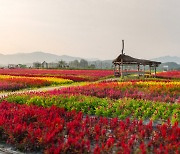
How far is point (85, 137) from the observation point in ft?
24.1

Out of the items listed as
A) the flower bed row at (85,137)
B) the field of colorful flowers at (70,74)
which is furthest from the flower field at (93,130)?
the field of colorful flowers at (70,74)

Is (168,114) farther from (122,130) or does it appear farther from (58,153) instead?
(58,153)

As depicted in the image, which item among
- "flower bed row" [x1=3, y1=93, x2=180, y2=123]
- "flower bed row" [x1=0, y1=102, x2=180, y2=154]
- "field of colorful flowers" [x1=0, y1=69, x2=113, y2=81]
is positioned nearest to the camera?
"flower bed row" [x1=0, y1=102, x2=180, y2=154]

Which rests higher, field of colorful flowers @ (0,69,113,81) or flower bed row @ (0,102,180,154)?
field of colorful flowers @ (0,69,113,81)

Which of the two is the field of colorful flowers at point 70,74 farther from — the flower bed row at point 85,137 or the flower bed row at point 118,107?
the flower bed row at point 85,137

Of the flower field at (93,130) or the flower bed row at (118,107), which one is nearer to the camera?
the flower field at (93,130)

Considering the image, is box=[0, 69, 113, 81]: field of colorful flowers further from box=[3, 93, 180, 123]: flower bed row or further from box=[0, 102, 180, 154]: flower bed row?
box=[0, 102, 180, 154]: flower bed row

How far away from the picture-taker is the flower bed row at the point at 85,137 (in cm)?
618

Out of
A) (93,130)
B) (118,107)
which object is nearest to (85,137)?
(93,130)

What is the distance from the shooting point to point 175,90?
16828 mm

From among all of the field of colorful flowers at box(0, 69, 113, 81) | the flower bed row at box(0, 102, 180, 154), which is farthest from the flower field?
the field of colorful flowers at box(0, 69, 113, 81)

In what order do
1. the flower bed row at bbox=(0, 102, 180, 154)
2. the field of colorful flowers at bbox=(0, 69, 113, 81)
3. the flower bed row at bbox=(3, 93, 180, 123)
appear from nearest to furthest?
the flower bed row at bbox=(0, 102, 180, 154), the flower bed row at bbox=(3, 93, 180, 123), the field of colorful flowers at bbox=(0, 69, 113, 81)

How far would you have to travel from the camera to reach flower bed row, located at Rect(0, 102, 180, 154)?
618cm

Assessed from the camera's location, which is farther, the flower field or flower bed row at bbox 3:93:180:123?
flower bed row at bbox 3:93:180:123
